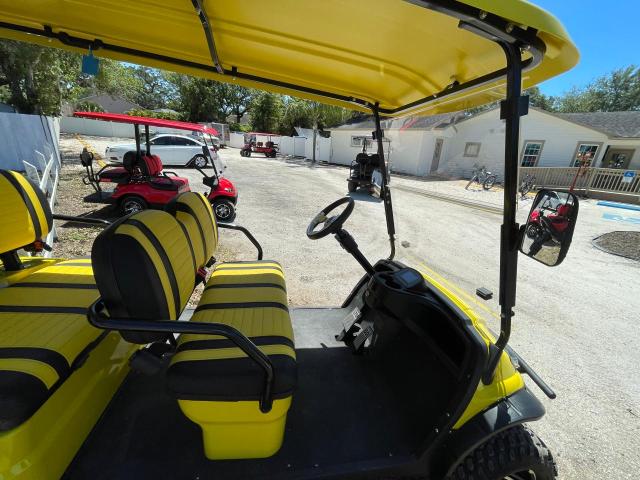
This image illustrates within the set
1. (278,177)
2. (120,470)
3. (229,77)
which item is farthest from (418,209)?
(120,470)

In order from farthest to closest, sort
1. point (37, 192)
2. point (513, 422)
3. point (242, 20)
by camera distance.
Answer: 1. point (37, 192)
2. point (242, 20)
3. point (513, 422)

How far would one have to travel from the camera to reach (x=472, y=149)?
1825 cm

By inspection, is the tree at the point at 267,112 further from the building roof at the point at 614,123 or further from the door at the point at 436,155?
the building roof at the point at 614,123

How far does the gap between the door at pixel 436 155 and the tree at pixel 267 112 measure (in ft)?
63.8

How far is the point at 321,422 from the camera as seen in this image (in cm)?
167

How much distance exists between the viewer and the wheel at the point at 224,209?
20.7ft

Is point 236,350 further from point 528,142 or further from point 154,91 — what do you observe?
point 154,91

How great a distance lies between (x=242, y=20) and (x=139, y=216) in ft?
3.70

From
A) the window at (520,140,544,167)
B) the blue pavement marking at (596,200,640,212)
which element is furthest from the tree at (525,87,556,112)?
the blue pavement marking at (596,200,640,212)

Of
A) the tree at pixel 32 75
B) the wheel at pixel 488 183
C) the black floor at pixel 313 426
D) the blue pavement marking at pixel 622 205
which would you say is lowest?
the black floor at pixel 313 426

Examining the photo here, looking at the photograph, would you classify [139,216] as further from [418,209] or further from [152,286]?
[418,209]

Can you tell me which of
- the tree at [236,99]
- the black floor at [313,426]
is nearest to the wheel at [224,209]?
the black floor at [313,426]

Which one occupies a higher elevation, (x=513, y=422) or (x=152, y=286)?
(x=152, y=286)

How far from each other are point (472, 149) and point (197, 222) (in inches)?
768
